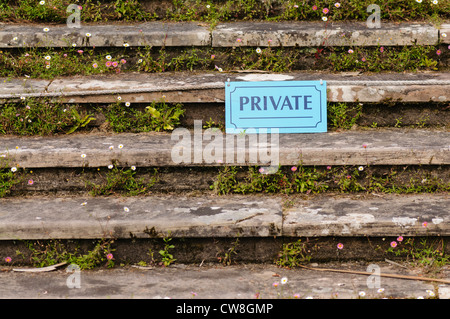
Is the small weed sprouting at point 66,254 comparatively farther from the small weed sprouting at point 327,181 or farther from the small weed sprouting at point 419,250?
the small weed sprouting at point 419,250

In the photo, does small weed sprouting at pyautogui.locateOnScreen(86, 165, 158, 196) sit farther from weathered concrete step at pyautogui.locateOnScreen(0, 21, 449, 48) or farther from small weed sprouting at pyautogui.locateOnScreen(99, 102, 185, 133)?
weathered concrete step at pyautogui.locateOnScreen(0, 21, 449, 48)

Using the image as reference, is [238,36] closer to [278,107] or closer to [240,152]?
[278,107]

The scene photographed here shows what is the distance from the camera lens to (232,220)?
2.26 m

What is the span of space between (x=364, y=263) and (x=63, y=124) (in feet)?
5.91

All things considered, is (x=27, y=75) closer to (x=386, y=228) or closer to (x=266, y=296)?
(x=266, y=296)

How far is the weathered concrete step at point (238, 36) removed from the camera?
9.68ft

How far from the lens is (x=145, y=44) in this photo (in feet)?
9.78

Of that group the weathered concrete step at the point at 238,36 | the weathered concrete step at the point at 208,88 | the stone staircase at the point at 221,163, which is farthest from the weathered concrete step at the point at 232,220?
the weathered concrete step at the point at 238,36

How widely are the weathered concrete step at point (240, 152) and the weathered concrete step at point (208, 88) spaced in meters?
0.26

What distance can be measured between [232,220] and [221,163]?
370mm

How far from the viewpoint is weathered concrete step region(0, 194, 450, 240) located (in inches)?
87.7

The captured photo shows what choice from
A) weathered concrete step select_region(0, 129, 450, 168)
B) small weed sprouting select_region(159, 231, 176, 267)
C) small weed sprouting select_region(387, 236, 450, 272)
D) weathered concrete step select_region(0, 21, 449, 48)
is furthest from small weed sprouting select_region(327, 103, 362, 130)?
small weed sprouting select_region(159, 231, 176, 267)
